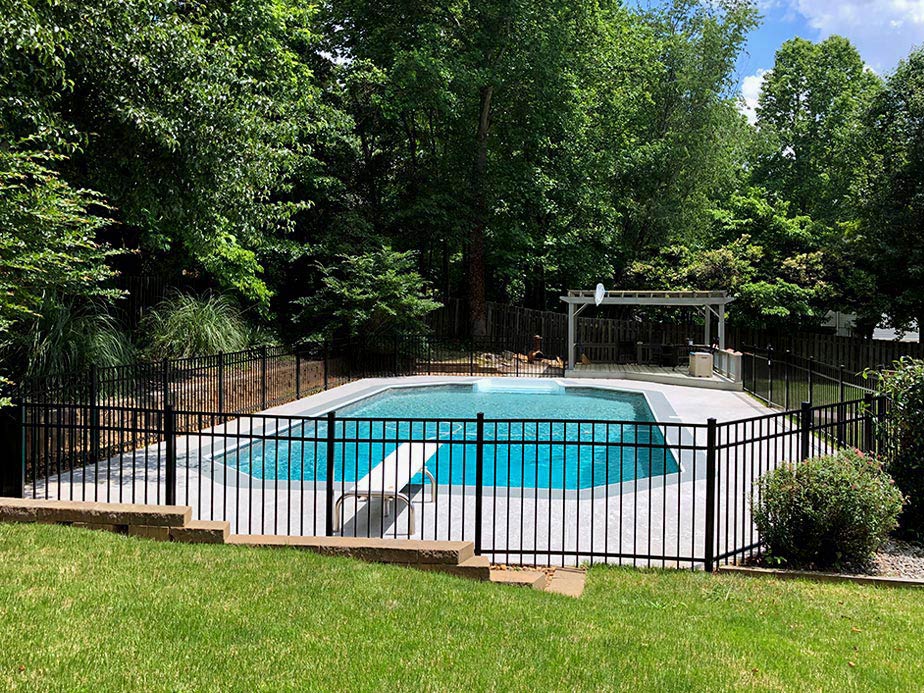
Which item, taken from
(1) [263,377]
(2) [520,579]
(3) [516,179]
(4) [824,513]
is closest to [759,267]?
(3) [516,179]

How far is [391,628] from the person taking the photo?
421 centimetres

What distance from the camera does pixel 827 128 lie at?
4041 centimetres

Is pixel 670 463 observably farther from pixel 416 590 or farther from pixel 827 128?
pixel 827 128

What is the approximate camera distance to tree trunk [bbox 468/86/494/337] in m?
27.9

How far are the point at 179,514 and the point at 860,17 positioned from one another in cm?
5711

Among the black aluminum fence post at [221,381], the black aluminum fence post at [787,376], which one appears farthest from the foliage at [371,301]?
the black aluminum fence post at [787,376]

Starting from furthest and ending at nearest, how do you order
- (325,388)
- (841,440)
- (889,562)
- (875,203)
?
(875,203) → (325,388) → (841,440) → (889,562)

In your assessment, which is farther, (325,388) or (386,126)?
(386,126)

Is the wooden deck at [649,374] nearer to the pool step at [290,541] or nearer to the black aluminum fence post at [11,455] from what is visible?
the pool step at [290,541]

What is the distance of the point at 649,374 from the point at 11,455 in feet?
59.2

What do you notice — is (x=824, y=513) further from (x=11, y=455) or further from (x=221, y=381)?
(x=221, y=381)

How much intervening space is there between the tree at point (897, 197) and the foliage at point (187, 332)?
19.7m

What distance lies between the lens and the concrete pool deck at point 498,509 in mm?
6578

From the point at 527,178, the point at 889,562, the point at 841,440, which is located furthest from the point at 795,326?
the point at 889,562
